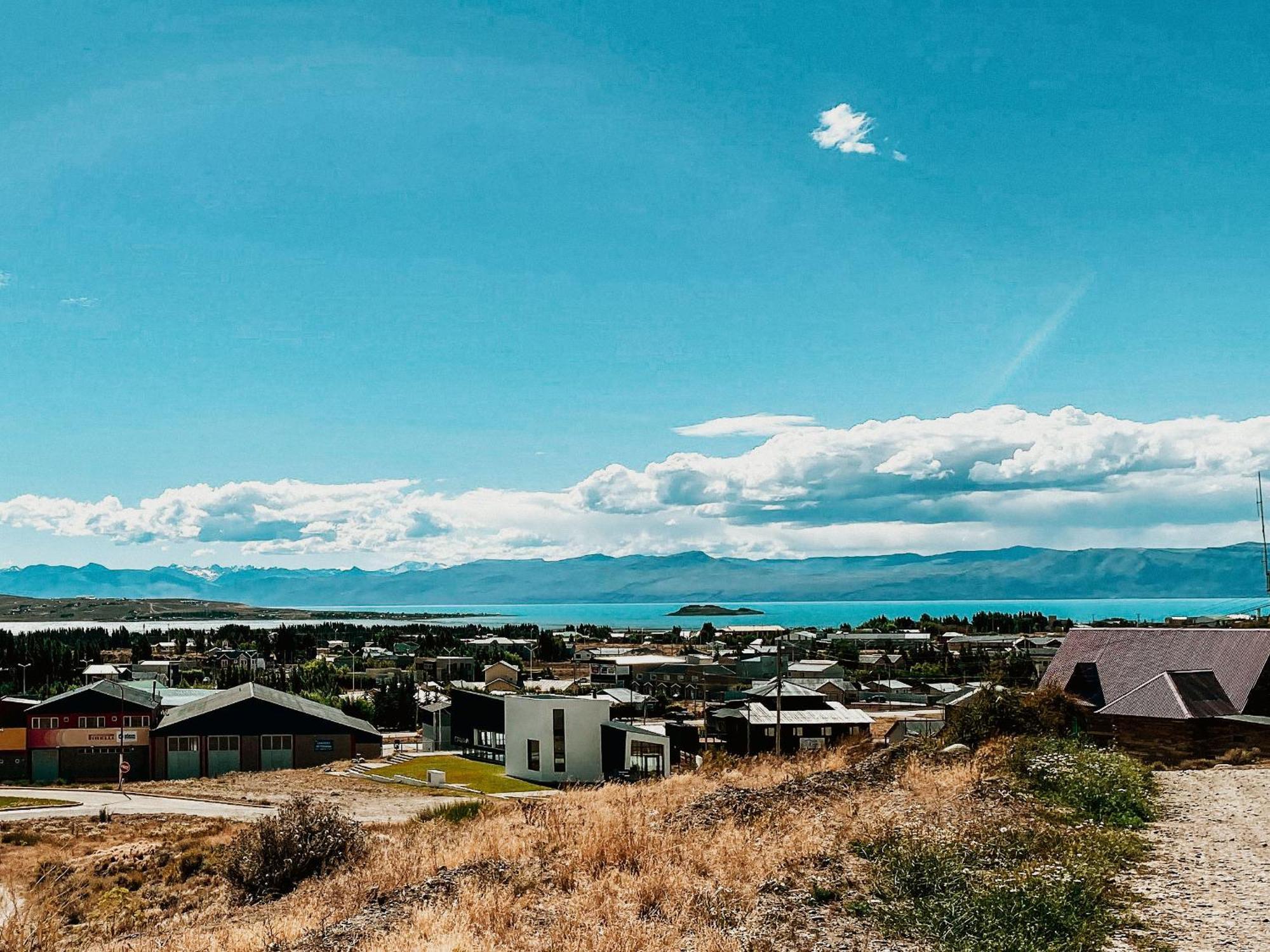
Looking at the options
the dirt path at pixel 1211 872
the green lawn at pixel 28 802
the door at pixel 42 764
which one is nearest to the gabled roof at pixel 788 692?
the green lawn at pixel 28 802

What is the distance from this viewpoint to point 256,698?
220 feet

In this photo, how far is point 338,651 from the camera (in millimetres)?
177625

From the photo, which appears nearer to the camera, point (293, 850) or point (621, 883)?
point (621, 883)

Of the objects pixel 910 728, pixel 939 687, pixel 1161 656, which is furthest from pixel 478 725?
pixel 939 687

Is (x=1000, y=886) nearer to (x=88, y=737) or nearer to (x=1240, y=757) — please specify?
(x=1240, y=757)

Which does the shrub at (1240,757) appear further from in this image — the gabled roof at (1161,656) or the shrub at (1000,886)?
the shrub at (1000,886)

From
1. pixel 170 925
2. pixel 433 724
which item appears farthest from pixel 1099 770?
pixel 433 724

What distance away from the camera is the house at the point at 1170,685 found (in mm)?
26469

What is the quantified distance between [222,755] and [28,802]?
726 inches

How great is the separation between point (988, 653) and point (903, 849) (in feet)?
402

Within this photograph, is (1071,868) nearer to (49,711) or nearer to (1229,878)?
(1229,878)

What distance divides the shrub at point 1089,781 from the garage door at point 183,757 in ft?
194

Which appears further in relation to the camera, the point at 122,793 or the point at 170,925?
the point at 122,793

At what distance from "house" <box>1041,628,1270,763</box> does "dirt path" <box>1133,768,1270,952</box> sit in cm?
748
